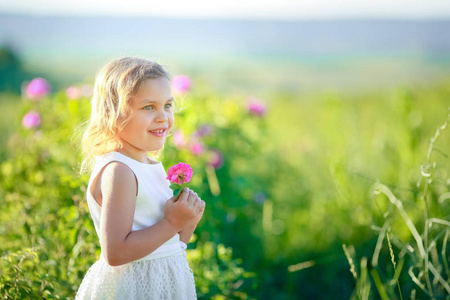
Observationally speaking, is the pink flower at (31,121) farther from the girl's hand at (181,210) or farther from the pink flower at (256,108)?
the girl's hand at (181,210)

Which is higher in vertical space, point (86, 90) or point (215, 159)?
point (86, 90)

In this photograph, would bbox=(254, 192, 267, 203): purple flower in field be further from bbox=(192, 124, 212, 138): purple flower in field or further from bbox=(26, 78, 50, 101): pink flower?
bbox=(26, 78, 50, 101): pink flower

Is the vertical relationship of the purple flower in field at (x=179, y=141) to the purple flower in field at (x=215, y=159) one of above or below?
above

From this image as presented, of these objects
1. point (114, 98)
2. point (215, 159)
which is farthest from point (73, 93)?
point (114, 98)

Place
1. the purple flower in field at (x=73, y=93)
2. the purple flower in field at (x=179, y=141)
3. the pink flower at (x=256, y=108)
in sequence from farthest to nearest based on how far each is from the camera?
the pink flower at (x=256, y=108)
the purple flower in field at (x=73, y=93)
the purple flower in field at (x=179, y=141)

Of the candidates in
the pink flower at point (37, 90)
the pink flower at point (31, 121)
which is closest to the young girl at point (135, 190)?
the pink flower at point (31, 121)

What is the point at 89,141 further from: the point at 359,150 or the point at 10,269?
the point at 359,150

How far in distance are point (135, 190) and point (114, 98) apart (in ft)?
0.84

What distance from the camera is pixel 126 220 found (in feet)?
4.58

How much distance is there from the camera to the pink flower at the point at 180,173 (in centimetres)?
144

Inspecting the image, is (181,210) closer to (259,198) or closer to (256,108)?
(259,198)

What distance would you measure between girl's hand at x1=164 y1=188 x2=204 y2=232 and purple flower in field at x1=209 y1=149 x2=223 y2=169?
140cm

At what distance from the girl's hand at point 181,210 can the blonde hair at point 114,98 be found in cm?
22

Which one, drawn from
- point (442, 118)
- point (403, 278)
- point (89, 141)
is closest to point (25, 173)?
point (89, 141)
